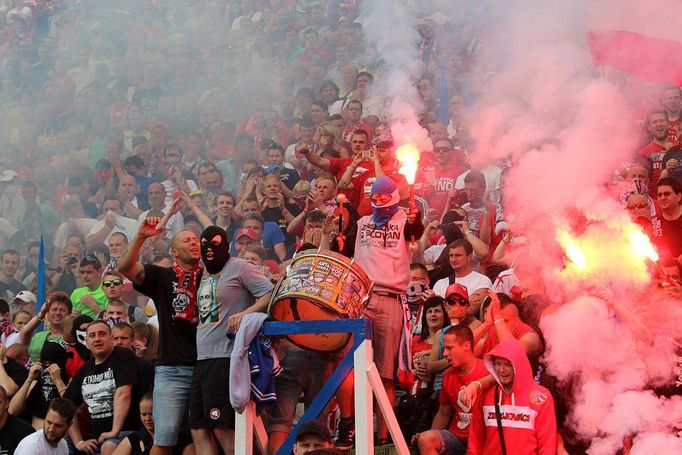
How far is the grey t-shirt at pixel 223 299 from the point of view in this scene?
6.55 metres

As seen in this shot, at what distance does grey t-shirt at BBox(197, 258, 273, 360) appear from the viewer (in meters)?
6.55

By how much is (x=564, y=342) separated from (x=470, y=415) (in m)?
0.79

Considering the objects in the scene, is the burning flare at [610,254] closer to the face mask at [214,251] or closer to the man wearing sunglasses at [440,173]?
the face mask at [214,251]

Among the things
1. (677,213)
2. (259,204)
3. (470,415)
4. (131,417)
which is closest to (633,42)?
(677,213)

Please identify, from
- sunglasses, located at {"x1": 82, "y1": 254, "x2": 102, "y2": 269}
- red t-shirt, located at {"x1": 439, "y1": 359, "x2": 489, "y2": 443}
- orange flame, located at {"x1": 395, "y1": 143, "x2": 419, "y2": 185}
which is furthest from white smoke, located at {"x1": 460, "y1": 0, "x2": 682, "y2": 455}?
sunglasses, located at {"x1": 82, "y1": 254, "x2": 102, "y2": 269}

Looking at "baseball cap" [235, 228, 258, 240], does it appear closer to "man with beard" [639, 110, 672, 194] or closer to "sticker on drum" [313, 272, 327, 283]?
"man with beard" [639, 110, 672, 194]

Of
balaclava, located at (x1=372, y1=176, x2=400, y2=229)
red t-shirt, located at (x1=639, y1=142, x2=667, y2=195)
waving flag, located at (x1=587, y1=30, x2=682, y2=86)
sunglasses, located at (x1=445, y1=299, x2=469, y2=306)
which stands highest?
waving flag, located at (x1=587, y1=30, x2=682, y2=86)

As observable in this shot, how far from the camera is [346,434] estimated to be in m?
6.50

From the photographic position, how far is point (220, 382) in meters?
6.41

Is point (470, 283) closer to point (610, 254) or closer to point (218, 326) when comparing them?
point (610, 254)

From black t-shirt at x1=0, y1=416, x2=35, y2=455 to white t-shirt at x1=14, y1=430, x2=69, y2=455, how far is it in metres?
0.46

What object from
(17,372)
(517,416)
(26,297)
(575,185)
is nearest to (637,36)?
(575,185)

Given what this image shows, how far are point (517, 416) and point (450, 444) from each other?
0.55 metres

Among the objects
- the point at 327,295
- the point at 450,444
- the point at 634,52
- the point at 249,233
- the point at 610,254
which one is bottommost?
the point at 450,444
